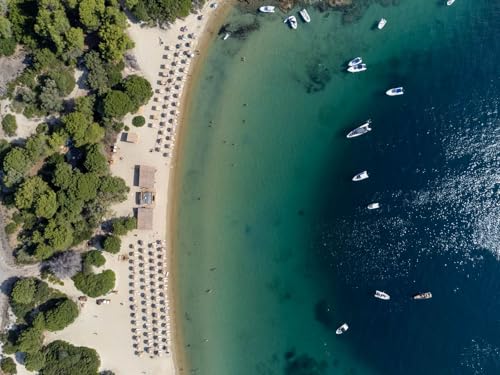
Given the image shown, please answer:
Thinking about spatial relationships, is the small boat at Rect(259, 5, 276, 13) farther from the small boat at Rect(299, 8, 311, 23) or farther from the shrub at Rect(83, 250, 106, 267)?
the shrub at Rect(83, 250, 106, 267)

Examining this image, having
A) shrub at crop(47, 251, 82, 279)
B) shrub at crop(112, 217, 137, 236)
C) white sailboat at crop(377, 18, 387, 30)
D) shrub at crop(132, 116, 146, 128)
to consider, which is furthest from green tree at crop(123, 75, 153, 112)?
white sailboat at crop(377, 18, 387, 30)

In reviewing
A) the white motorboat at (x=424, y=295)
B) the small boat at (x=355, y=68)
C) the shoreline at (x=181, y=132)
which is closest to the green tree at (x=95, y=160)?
the shoreline at (x=181, y=132)

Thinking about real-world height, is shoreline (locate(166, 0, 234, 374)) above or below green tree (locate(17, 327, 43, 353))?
above

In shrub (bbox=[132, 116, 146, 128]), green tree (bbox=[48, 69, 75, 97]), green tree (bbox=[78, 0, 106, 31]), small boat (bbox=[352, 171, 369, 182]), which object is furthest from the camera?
small boat (bbox=[352, 171, 369, 182])

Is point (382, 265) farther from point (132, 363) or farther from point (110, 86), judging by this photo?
point (110, 86)

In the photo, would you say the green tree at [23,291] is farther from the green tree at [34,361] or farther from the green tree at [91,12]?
the green tree at [91,12]

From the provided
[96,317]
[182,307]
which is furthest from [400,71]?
[96,317]
